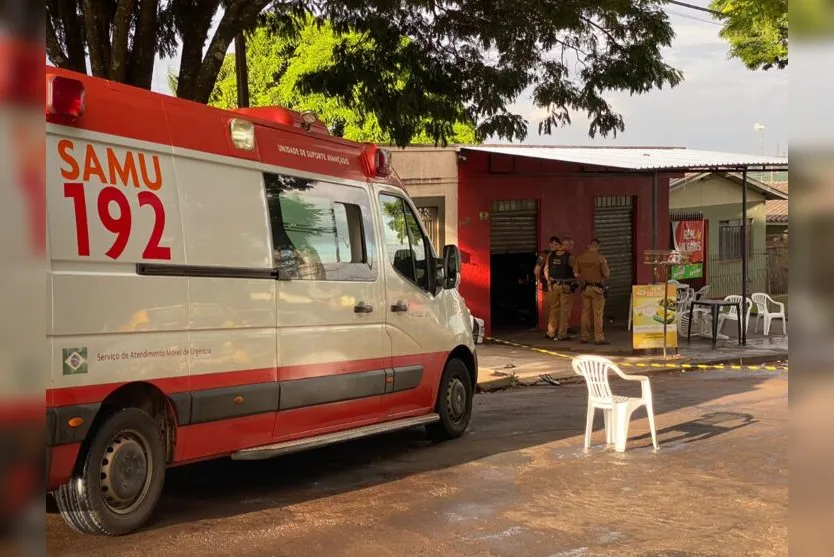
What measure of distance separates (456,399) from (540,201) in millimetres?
10853

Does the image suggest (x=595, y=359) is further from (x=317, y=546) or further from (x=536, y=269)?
(x=536, y=269)

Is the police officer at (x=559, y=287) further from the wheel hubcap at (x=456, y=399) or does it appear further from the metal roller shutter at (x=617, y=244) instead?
the wheel hubcap at (x=456, y=399)

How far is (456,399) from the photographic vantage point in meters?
8.86

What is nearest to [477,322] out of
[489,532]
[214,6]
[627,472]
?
[214,6]

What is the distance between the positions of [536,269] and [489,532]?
12635mm

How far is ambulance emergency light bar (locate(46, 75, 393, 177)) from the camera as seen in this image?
4805 millimetres

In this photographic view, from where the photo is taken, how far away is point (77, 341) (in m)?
4.96

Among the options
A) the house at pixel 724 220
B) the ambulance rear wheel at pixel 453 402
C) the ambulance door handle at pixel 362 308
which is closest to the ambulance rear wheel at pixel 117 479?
the ambulance door handle at pixel 362 308

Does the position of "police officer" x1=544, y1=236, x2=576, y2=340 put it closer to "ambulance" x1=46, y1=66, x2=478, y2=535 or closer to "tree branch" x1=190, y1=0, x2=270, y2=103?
"tree branch" x1=190, y1=0, x2=270, y2=103

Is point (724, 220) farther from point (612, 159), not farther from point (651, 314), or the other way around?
point (651, 314)

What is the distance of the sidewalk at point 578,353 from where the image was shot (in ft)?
43.7

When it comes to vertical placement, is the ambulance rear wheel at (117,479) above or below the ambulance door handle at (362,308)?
below

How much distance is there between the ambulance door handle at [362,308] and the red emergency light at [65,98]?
2904 millimetres

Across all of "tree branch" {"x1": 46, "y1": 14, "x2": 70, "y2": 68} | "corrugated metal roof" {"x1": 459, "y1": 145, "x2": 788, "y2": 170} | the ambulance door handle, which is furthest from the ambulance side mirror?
"corrugated metal roof" {"x1": 459, "y1": 145, "x2": 788, "y2": 170}
